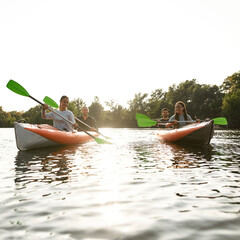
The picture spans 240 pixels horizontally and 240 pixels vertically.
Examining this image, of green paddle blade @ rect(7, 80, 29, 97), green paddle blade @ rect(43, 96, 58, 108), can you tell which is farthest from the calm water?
green paddle blade @ rect(43, 96, 58, 108)

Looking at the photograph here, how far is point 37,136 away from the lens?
308 inches

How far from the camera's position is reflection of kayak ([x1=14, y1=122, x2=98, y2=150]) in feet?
24.7

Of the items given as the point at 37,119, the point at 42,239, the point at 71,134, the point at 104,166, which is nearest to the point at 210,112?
the point at 37,119

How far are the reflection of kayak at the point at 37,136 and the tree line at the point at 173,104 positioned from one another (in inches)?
1355

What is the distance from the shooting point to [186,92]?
58.5m

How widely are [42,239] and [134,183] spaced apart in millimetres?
1862

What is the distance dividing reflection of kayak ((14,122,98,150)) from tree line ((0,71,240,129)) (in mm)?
34419

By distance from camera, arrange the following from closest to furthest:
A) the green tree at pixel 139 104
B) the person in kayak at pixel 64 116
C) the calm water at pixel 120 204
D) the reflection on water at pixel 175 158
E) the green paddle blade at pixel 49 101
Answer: the calm water at pixel 120 204 < the reflection on water at pixel 175 158 < the person in kayak at pixel 64 116 < the green paddle blade at pixel 49 101 < the green tree at pixel 139 104

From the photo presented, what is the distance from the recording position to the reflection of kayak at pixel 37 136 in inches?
296

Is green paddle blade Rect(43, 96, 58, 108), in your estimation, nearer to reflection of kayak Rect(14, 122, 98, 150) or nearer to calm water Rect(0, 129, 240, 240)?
reflection of kayak Rect(14, 122, 98, 150)

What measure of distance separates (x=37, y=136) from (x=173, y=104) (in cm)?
5222

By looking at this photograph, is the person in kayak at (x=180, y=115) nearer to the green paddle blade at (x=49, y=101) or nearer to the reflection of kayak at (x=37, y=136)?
the reflection of kayak at (x=37, y=136)

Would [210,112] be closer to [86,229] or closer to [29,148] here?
[29,148]

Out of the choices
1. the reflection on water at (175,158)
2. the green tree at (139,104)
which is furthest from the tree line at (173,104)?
the reflection on water at (175,158)
